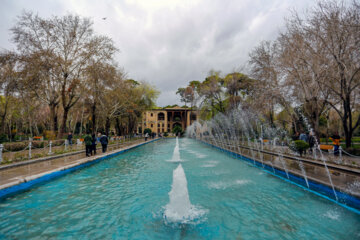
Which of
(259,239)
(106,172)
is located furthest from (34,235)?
(106,172)

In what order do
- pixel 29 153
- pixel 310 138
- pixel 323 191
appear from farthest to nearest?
pixel 310 138 → pixel 29 153 → pixel 323 191

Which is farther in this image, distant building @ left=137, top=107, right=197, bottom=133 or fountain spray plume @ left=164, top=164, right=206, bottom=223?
distant building @ left=137, top=107, right=197, bottom=133

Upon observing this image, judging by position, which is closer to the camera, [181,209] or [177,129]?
[181,209]

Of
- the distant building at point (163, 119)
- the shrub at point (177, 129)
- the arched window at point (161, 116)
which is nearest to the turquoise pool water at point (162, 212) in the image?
the shrub at point (177, 129)

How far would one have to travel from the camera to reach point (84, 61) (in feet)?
59.5

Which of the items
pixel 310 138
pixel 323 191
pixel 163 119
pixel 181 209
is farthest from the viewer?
pixel 163 119

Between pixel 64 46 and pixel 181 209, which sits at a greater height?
pixel 64 46

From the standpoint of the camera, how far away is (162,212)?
13.8 feet

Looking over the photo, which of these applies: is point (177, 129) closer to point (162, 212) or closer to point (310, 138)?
point (310, 138)

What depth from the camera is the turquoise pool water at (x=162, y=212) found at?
11.3 feet

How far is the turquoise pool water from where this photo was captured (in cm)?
343

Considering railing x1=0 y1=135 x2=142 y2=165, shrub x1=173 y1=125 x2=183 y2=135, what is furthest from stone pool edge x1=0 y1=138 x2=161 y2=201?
shrub x1=173 y1=125 x2=183 y2=135

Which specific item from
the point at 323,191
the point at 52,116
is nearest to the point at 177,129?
the point at 52,116

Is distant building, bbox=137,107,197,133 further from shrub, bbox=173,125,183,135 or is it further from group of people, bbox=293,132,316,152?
group of people, bbox=293,132,316,152
